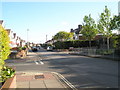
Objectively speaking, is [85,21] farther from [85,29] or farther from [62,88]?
[62,88]

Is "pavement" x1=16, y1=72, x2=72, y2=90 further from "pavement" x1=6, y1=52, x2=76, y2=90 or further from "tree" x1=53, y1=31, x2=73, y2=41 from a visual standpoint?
"tree" x1=53, y1=31, x2=73, y2=41

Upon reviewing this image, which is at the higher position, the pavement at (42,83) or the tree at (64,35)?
the tree at (64,35)

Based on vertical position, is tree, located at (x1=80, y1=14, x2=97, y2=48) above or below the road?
above

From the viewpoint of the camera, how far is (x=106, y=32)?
29219 millimetres

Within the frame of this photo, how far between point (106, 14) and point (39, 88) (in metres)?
25.6

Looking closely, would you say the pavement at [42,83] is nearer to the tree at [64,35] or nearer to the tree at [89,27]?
the tree at [89,27]

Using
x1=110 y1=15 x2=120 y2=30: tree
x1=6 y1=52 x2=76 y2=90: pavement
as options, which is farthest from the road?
x1=110 y1=15 x2=120 y2=30: tree

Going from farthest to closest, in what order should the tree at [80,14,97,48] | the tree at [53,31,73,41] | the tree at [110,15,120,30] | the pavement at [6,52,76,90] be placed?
the tree at [53,31,73,41] → the tree at [80,14,97,48] → the tree at [110,15,120,30] → the pavement at [6,52,76,90]

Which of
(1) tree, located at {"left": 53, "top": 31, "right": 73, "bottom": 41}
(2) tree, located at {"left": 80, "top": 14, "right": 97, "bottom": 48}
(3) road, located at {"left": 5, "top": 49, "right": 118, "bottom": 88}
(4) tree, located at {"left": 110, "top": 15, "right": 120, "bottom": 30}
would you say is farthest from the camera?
(1) tree, located at {"left": 53, "top": 31, "right": 73, "bottom": 41}

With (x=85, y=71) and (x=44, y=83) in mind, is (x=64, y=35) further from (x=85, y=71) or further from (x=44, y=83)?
(x=44, y=83)

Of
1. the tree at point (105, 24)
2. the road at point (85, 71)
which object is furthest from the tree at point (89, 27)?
the road at point (85, 71)

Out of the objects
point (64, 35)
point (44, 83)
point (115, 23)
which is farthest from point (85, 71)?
point (64, 35)

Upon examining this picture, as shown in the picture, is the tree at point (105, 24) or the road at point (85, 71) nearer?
the road at point (85, 71)

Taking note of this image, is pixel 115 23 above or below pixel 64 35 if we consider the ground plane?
below
